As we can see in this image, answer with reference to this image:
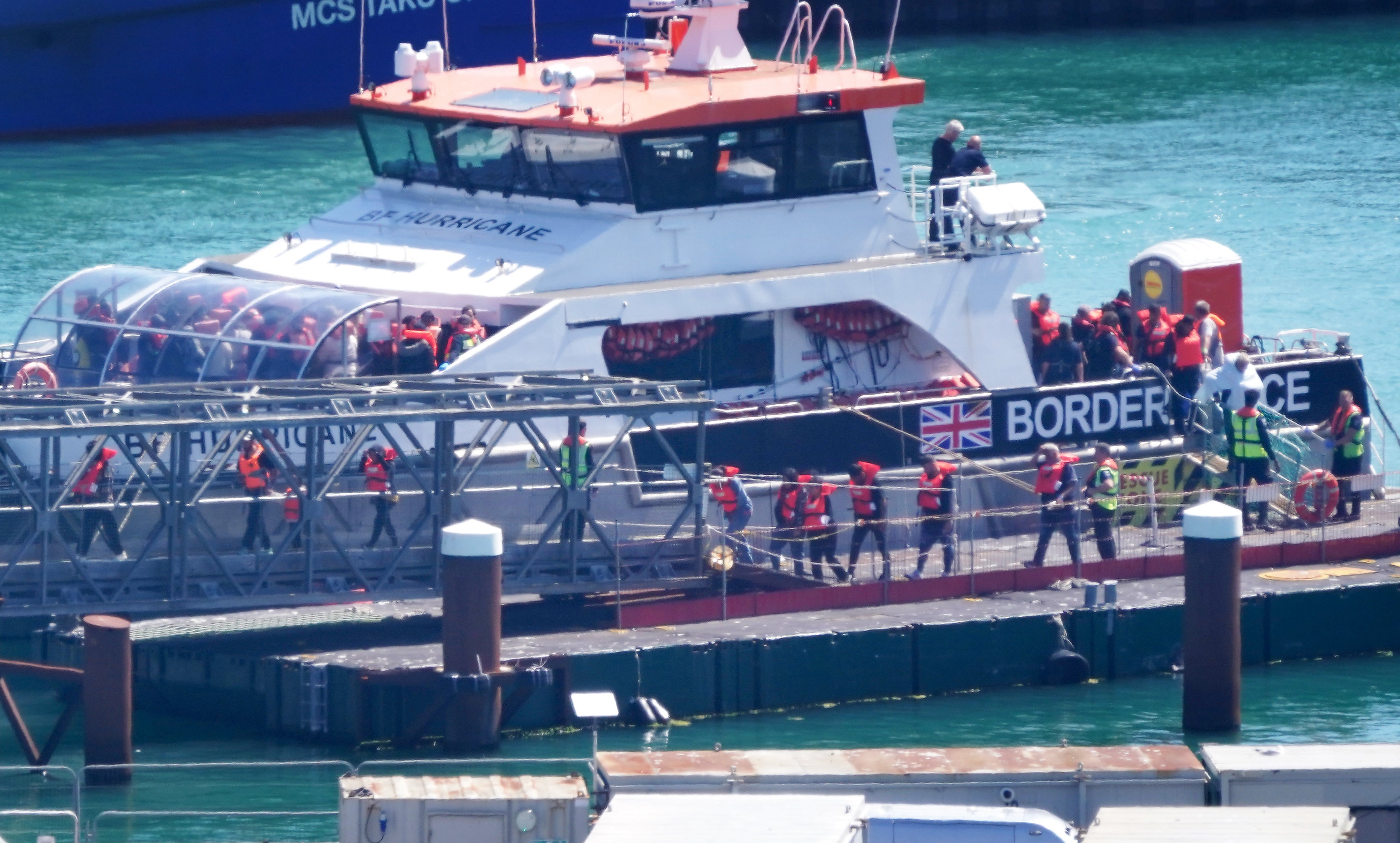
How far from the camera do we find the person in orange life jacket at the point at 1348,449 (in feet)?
68.6

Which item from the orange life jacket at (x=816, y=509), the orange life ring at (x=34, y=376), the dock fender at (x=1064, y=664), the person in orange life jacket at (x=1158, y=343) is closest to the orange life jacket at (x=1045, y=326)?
the person in orange life jacket at (x=1158, y=343)

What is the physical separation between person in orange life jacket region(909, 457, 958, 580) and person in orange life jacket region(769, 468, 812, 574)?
0.98m

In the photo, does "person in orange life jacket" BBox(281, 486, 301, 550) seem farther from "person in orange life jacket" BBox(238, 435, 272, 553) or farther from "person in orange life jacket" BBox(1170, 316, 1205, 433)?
"person in orange life jacket" BBox(1170, 316, 1205, 433)

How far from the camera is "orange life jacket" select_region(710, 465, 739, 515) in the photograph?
728 inches

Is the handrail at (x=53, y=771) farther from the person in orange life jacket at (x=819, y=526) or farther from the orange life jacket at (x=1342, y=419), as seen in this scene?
the orange life jacket at (x=1342, y=419)

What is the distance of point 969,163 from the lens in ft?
A: 72.2

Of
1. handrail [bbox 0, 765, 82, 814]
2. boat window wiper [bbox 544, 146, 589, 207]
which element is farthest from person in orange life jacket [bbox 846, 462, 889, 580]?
handrail [bbox 0, 765, 82, 814]

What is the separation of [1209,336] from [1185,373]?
0.67 meters

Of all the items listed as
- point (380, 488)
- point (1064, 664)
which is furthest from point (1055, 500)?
point (380, 488)

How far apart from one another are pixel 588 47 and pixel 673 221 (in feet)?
97.1

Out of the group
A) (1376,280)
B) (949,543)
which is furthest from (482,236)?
(1376,280)

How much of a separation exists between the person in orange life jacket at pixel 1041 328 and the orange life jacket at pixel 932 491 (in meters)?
3.14

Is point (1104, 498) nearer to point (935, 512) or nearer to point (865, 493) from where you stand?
point (935, 512)

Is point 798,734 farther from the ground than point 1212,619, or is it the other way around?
point 1212,619
